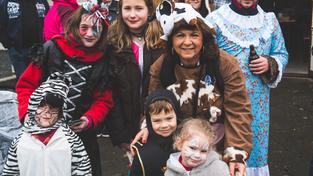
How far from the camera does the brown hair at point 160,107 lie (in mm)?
2654

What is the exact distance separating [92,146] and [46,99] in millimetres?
714

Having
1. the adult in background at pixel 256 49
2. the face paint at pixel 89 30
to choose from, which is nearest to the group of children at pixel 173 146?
the face paint at pixel 89 30

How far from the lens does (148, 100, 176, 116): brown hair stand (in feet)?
8.71

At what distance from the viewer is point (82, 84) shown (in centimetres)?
314

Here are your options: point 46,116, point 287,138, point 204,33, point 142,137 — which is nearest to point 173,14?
point 204,33

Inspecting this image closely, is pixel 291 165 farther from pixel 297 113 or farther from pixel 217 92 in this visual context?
pixel 217 92

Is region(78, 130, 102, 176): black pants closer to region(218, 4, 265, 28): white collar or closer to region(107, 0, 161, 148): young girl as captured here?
region(107, 0, 161, 148): young girl

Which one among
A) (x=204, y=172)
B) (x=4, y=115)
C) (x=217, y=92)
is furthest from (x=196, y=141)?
(x=4, y=115)

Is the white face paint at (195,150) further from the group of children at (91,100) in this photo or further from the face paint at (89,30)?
the face paint at (89,30)

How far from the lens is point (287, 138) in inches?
222

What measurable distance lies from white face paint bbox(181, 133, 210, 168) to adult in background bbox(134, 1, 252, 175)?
0.64ft

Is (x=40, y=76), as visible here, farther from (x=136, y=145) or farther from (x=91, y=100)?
(x=136, y=145)

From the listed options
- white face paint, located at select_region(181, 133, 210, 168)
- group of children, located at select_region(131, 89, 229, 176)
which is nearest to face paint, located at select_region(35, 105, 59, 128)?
group of children, located at select_region(131, 89, 229, 176)

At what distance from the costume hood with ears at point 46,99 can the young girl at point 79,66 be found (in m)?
0.16
